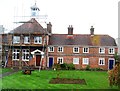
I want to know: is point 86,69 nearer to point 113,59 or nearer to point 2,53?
point 113,59

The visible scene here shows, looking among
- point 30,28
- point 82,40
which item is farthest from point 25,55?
point 82,40

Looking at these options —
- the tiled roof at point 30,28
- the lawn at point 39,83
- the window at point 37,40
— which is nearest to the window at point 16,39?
the tiled roof at point 30,28

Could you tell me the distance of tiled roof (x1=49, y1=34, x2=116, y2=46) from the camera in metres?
45.9

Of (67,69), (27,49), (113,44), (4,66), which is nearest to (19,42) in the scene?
(27,49)

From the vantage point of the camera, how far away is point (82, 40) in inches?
1852

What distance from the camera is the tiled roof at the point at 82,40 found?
4591 centimetres

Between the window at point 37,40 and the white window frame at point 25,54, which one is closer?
the window at point 37,40

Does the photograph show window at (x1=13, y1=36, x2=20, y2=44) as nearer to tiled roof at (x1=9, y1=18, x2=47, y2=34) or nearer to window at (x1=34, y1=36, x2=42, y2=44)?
tiled roof at (x1=9, y1=18, x2=47, y2=34)

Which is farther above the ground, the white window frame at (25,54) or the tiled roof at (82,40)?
the tiled roof at (82,40)

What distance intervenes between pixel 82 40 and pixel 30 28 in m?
9.57

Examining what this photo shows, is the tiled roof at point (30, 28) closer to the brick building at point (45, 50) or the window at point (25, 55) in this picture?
the brick building at point (45, 50)

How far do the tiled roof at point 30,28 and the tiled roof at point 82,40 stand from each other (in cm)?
329

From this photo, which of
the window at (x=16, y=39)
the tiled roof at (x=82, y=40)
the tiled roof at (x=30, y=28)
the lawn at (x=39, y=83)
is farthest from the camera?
the tiled roof at (x=82, y=40)

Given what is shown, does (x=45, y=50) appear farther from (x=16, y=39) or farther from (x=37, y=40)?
(x=16, y=39)
